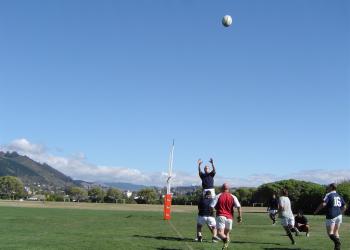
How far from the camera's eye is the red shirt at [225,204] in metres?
17.8

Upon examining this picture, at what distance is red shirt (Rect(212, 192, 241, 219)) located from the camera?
17.8m

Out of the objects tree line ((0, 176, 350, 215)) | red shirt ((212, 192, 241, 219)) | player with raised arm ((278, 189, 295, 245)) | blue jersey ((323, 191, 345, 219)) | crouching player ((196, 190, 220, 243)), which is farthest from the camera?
tree line ((0, 176, 350, 215))

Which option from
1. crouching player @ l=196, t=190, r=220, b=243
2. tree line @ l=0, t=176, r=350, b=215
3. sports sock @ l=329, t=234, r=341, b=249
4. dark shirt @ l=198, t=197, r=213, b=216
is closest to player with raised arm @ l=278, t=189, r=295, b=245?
tree line @ l=0, t=176, r=350, b=215

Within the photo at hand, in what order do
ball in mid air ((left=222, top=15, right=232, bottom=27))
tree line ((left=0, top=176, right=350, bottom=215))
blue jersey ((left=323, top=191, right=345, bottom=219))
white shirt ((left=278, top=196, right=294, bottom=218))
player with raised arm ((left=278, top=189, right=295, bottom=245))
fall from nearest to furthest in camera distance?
blue jersey ((left=323, top=191, right=345, bottom=219)) → player with raised arm ((left=278, top=189, right=295, bottom=245)) → white shirt ((left=278, top=196, right=294, bottom=218)) → ball in mid air ((left=222, top=15, right=232, bottom=27)) → tree line ((left=0, top=176, right=350, bottom=215))

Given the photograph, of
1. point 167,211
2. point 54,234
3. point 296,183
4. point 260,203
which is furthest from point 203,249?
point 260,203

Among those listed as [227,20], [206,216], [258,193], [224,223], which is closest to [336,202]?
[224,223]

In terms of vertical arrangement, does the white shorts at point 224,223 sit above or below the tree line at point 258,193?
below

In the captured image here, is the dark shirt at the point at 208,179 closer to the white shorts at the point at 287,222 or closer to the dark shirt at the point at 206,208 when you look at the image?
the dark shirt at the point at 206,208

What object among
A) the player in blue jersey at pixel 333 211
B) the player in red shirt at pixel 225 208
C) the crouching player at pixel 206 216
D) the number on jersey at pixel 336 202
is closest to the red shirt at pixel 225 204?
the player in red shirt at pixel 225 208

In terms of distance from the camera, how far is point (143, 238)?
794 inches

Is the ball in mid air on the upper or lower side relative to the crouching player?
upper

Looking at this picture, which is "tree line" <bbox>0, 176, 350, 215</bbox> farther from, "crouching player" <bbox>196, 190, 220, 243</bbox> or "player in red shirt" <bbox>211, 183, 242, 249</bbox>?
"player in red shirt" <bbox>211, 183, 242, 249</bbox>

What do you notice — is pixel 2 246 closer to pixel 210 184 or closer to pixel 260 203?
pixel 210 184

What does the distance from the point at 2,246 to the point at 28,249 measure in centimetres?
118
